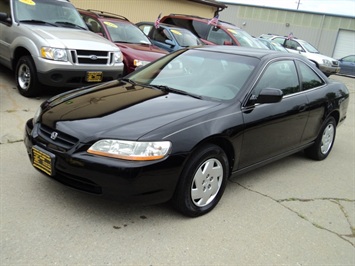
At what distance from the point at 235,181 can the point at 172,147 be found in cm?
155

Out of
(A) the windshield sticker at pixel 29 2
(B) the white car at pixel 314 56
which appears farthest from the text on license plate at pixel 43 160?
(B) the white car at pixel 314 56

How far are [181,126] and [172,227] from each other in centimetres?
86

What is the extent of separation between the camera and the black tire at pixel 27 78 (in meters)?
6.30

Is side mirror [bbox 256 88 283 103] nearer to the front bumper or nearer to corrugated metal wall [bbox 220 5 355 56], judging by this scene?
the front bumper

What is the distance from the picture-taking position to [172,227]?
10.6 feet

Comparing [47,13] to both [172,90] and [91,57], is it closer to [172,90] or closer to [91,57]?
[91,57]

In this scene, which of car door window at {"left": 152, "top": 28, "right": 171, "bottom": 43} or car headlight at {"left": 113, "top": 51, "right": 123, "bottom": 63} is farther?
car door window at {"left": 152, "top": 28, "right": 171, "bottom": 43}

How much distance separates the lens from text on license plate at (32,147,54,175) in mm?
3125

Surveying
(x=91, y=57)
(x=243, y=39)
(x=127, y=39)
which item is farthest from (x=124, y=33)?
(x=243, y=39)

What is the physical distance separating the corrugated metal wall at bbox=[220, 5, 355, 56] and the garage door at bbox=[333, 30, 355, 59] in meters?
0.34

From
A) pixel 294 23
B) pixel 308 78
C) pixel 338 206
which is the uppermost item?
pixel 294 23

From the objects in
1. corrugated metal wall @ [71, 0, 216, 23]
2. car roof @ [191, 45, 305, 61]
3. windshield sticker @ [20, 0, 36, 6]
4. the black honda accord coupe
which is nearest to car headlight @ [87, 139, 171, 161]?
the black honda accord coupe

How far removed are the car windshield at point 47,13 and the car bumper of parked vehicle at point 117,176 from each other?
4.61m

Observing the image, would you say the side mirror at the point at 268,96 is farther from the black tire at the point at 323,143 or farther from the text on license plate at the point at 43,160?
→ the text on license plate at the point at 43,160
